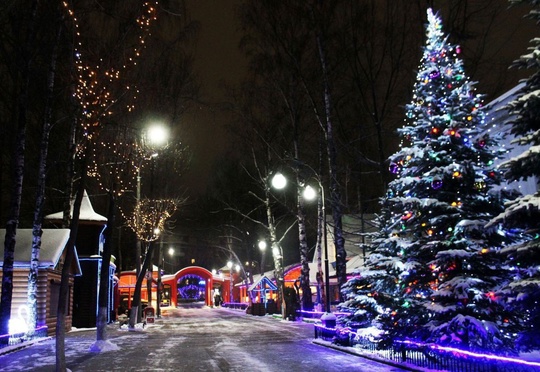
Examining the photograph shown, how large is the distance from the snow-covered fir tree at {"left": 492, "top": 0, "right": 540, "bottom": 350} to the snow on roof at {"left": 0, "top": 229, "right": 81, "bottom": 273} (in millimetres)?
20629

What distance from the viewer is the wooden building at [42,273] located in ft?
76.5

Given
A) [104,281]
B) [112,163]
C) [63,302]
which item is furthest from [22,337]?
[63,302]

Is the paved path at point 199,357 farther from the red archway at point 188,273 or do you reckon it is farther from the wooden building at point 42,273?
the red archway at point 188,273

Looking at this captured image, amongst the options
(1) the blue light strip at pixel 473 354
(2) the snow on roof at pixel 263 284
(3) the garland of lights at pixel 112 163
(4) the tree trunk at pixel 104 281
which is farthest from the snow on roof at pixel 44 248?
(2) the snow on roof at pixel 263 284

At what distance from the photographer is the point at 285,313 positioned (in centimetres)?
3500

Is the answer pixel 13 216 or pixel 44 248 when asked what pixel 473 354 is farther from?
pixel 44 248

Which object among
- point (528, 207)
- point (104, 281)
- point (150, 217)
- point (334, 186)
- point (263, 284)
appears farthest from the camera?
point (263, 284)

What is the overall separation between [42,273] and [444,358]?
1919cm

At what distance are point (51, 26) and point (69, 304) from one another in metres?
15.9

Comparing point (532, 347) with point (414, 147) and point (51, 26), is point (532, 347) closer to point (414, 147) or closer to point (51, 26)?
point (414, 147)

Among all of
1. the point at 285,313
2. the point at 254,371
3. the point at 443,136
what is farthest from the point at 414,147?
the point at 285,313

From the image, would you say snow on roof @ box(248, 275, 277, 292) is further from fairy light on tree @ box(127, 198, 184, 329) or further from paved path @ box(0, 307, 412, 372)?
paved path @ box(0, 307, 412, 372)

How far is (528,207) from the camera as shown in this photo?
25.7 ft

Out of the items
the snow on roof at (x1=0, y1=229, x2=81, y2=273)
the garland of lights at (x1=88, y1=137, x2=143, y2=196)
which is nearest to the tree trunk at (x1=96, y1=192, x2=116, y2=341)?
the garland of lights at (x1=88, y1=137, x2=143, y2=196)
